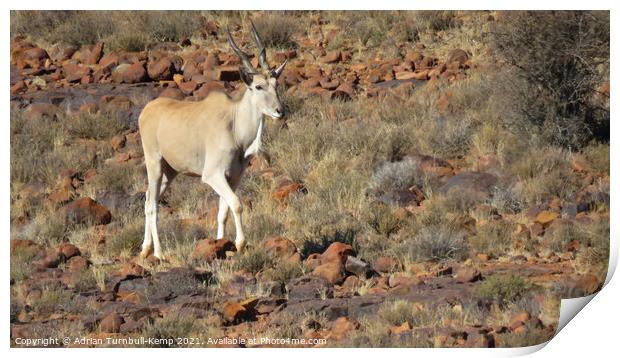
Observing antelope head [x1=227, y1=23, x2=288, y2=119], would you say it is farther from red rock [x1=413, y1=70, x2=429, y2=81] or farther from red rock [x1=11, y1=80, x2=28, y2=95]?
red rock [x1=11, y1=80, x2=28, y2=95]

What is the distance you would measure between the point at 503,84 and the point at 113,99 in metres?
5.80

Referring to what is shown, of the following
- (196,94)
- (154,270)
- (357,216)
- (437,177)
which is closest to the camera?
(154,270)

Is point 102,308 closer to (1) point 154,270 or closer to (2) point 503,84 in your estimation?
(1) point 154,270

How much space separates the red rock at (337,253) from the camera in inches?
478

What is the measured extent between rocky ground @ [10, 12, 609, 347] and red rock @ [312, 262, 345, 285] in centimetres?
2

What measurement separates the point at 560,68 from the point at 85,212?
6496 millimetres

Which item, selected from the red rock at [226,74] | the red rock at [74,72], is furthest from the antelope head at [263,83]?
the red rock at [74,72]

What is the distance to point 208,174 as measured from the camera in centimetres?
1256

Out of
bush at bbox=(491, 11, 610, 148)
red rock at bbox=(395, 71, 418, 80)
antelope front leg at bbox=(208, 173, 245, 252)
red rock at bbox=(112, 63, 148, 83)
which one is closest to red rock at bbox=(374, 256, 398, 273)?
antelope front leg at bbox=(208, 173, 245, 252)

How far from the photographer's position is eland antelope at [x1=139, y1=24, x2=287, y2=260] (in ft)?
41.2

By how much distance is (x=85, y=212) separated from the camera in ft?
47.2

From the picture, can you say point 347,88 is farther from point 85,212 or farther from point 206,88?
point 85,212

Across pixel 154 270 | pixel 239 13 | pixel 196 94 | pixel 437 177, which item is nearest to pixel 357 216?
pixel 437 177

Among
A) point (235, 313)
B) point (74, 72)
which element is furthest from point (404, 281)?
point (74, 72)
